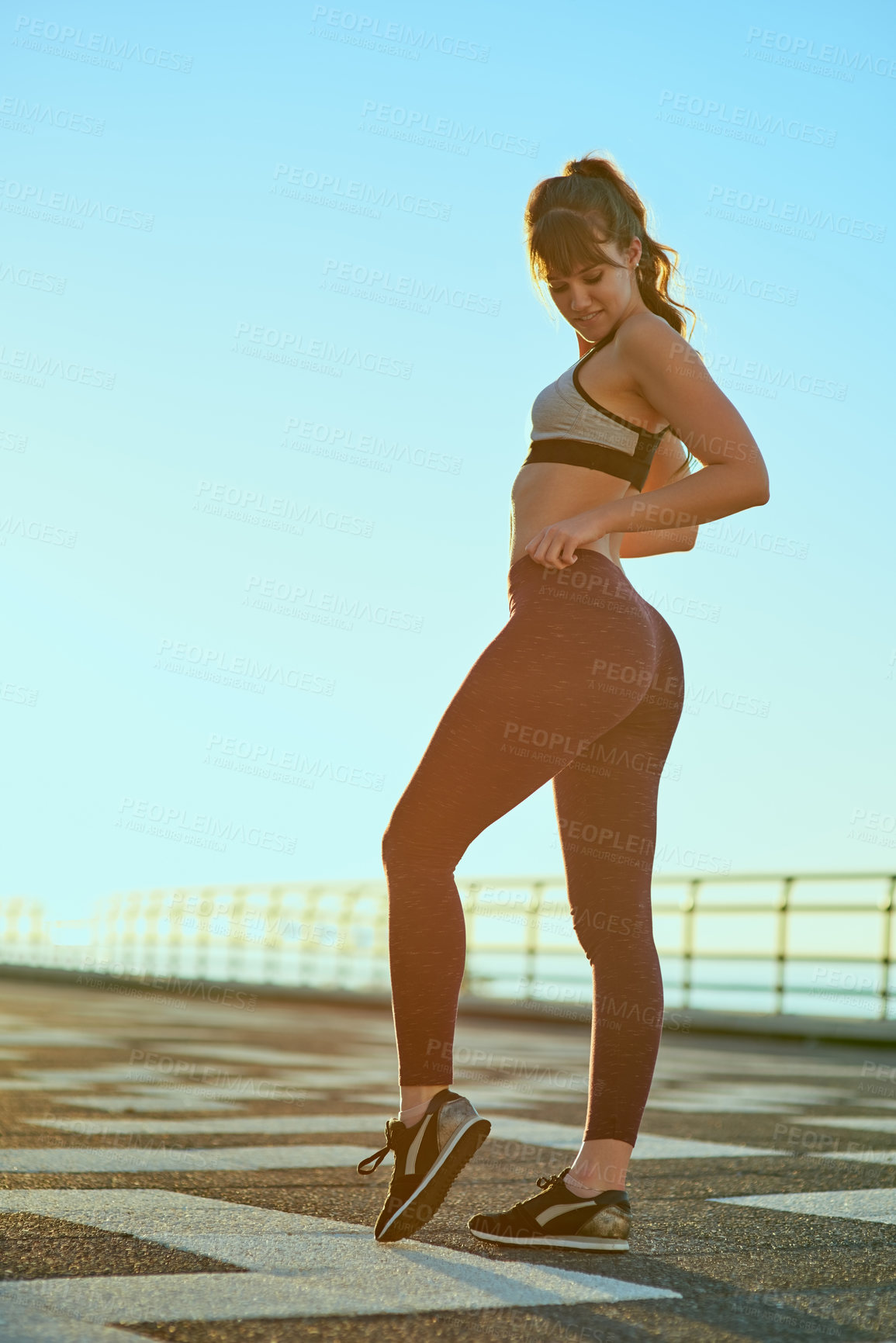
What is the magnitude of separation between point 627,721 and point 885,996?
8.40m

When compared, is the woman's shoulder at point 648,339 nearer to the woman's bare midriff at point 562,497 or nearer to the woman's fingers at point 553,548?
the woman's bare midriff at point 562,497

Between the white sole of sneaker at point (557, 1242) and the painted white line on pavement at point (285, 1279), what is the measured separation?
0.30ft

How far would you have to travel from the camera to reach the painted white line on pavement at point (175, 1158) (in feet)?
9.06

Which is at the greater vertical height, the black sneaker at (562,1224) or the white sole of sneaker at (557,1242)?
the black sneaker at (562,1224)

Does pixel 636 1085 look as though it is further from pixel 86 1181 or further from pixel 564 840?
pixel 86 1181

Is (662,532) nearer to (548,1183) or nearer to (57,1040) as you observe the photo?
(548,1183)

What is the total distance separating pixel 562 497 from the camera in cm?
223

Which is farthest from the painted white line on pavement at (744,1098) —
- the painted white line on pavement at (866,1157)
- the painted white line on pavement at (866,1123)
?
the painted white line on pavement at (866,1157)

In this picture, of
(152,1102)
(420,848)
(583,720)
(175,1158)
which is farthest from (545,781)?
(152,1102)

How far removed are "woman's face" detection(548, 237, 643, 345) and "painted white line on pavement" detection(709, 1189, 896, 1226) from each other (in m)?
1.54

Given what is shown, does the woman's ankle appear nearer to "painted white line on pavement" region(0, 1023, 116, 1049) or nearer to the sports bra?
the sports bra

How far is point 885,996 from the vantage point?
9.95 metres

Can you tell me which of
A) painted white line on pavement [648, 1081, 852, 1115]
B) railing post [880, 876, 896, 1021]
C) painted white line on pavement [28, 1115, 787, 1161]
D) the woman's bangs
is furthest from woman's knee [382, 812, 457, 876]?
railing post [880, 876, 896, 1021]

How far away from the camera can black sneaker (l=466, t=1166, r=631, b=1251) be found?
2.10 m
